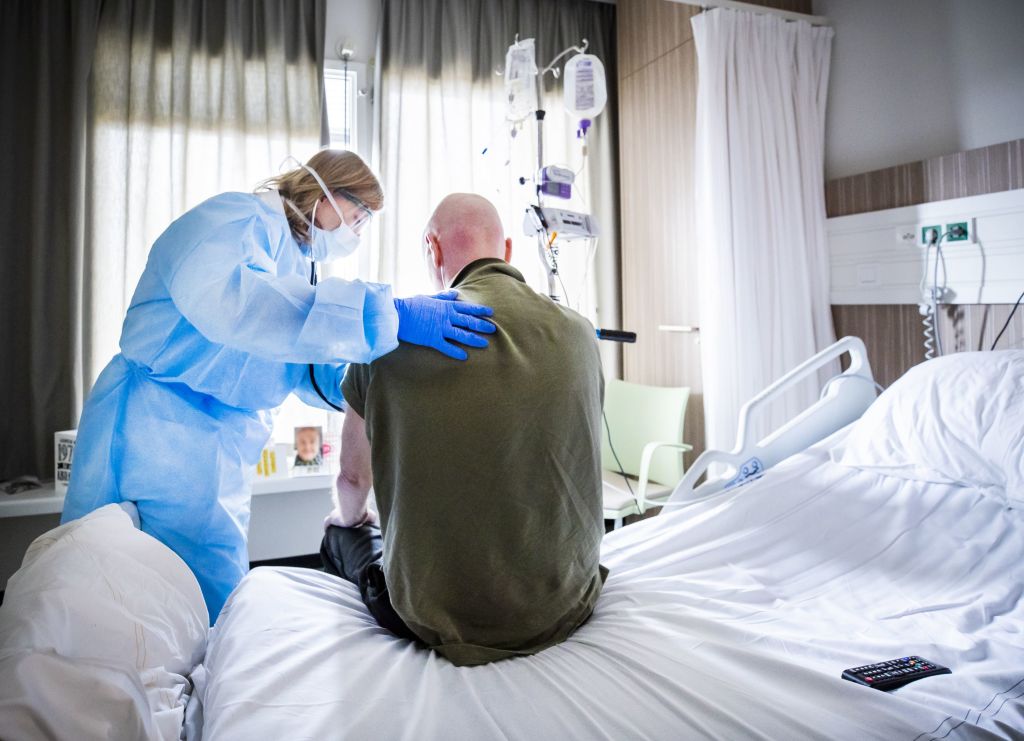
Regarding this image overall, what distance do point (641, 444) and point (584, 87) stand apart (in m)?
1.47

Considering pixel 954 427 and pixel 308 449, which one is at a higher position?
pixel 954 427

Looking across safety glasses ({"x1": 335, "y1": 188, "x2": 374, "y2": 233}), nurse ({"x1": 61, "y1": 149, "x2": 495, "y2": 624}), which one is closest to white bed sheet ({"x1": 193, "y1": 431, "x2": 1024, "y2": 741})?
nurse ({"x1": 61, "y1": 149, "x2": 495, "y2": 624})

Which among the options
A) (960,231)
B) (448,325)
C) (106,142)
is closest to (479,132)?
(106,142)

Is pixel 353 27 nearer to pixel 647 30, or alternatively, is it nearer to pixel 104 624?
pixel 647 30

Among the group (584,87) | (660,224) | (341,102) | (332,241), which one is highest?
(341,102)

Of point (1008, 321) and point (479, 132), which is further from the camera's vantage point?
point (479, 132)

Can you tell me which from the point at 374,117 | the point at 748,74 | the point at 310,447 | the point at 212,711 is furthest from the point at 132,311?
the point at 748,74

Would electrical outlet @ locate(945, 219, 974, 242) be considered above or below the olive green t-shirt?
above

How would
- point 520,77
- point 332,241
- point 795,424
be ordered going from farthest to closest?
point 520,77
point 795,424
point 332,241

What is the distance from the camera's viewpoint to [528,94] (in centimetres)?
270

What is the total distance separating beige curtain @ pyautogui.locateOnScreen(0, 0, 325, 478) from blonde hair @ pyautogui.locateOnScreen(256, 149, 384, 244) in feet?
4.82

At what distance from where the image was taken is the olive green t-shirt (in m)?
1.06

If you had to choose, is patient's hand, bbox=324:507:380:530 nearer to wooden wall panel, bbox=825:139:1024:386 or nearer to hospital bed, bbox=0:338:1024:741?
hospital bed, bbox=0:338:1024:741

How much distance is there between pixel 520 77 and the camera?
2658 mm
